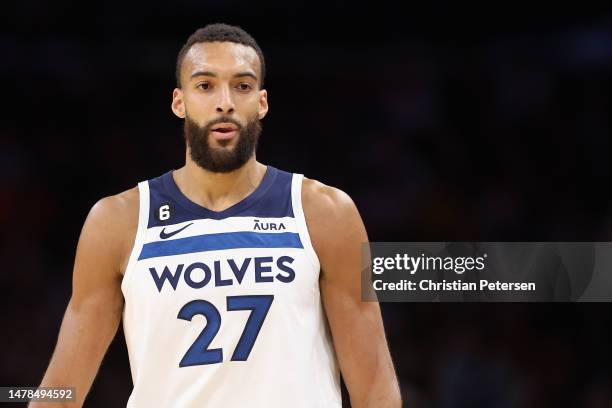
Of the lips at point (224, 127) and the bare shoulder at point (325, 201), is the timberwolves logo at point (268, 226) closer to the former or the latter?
the bare shoulder at point (325, 201)

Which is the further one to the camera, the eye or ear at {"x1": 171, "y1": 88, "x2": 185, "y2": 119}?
ear at {"x1": 171, "y1": 88, "x2": 185, "y2": 119}

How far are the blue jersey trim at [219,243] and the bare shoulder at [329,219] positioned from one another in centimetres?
8

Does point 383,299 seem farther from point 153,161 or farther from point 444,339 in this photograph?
point 153,161

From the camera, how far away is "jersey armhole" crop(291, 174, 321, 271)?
12.6 feet

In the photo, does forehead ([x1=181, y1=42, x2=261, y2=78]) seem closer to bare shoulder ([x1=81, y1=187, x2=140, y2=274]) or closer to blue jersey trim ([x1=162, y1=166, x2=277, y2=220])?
blue jersey trim ([x1=162, y1=166, x2=277, y2=220])

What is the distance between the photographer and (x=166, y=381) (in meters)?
3.78

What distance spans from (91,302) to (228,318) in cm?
55

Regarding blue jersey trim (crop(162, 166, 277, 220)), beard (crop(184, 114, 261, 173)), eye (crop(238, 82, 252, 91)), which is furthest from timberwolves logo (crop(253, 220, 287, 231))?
eye (crop(238, 82, 252, 91))

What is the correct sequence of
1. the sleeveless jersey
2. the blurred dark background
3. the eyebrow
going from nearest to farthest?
1. the sleeveless jersey
2. the eyebrow
3. the blurred dark background

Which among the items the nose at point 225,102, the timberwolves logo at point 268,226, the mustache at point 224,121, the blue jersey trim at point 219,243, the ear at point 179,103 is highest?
the ear at point 179,103

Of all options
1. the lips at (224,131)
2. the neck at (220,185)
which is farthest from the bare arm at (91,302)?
the lips at (224,131)

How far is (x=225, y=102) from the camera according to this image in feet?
12.7

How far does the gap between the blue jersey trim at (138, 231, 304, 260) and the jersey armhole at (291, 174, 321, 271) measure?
0.02 m

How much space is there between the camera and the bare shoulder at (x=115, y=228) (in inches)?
154
